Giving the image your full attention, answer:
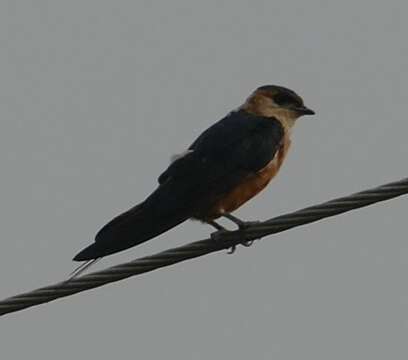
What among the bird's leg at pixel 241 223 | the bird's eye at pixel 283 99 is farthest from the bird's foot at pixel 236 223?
the bird's eye at pixel 283 99

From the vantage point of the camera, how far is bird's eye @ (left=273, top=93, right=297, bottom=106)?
9.18 meters

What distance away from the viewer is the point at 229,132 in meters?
8.57

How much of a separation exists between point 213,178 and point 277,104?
129 cm

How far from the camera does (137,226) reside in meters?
7.58

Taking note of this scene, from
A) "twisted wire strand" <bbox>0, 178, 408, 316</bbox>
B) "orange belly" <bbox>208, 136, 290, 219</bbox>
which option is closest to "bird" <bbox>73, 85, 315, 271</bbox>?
"orange belly" <bbox>208, 136, 290, 219</bbox>

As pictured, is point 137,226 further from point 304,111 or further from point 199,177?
point 304,111

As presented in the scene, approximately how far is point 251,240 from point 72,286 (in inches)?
58.0

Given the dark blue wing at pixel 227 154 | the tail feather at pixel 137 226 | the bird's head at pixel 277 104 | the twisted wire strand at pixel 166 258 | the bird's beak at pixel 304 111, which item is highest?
the bird's head at pixel 277 104

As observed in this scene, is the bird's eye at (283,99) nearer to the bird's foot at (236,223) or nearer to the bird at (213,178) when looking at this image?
the bird at (213,178)

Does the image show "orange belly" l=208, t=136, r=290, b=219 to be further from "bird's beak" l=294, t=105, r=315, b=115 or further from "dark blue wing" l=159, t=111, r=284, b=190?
"bird's beak" l=294, t=105, r=315, b=115

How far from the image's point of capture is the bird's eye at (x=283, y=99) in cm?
918

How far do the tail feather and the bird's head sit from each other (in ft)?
4.79

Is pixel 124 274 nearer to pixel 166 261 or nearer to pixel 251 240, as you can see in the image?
pixel 166 261

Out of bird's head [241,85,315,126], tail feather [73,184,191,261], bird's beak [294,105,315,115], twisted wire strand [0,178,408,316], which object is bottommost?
twisted wire strand [0,178,408,316]
